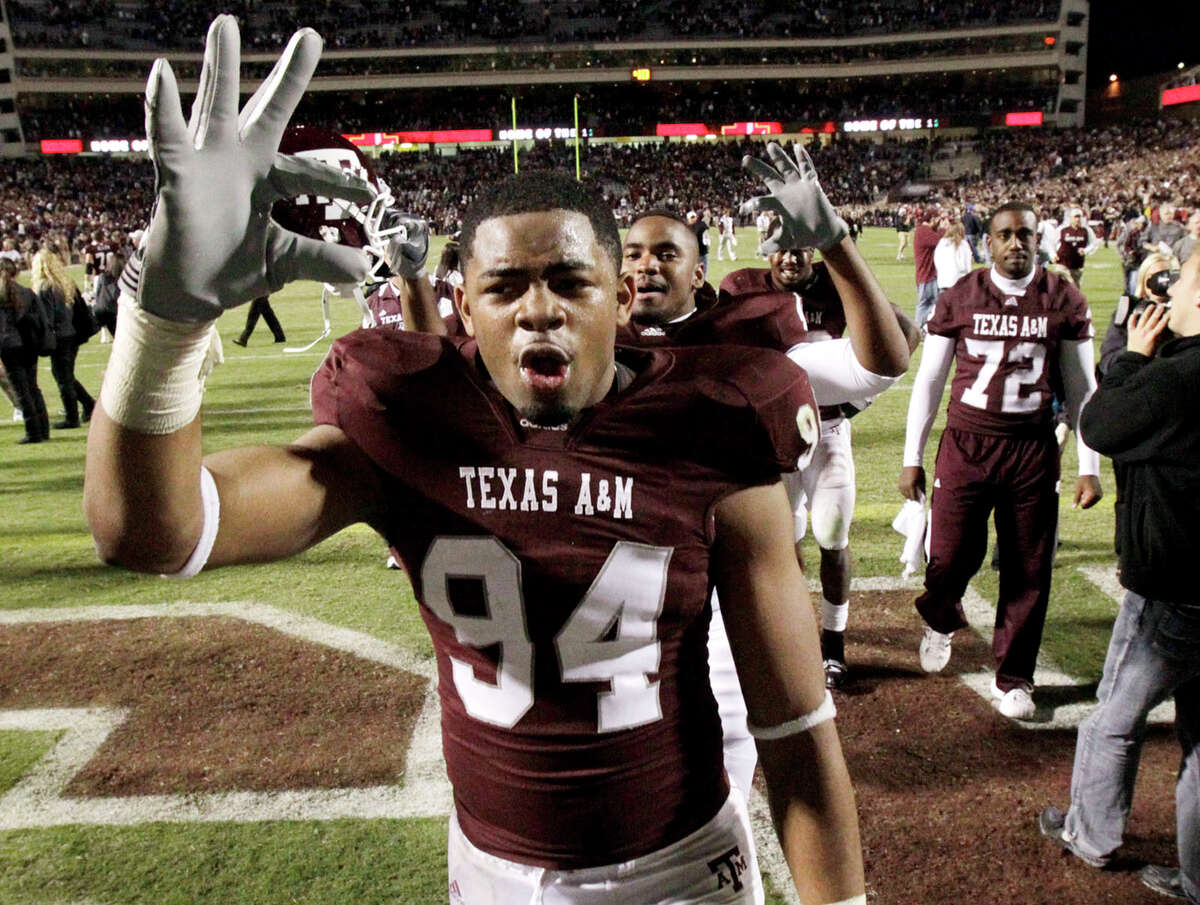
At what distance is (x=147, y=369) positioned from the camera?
4.42ft

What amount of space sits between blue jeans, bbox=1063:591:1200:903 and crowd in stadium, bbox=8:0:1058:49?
61473 millimetres

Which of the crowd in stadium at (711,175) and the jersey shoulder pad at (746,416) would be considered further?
the crowd in stadium at (711,175)

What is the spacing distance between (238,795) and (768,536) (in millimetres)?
2863

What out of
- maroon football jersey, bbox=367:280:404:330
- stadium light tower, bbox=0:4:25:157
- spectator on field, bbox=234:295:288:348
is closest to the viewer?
maroon football jersey, bbox=367:280:404:330

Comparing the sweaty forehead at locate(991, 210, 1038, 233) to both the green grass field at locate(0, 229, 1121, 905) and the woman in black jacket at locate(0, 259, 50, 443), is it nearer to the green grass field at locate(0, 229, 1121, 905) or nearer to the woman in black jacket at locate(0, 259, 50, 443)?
the green grass field at locate(0, 229, 1121, 905)

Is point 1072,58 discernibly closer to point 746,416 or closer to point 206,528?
point 746,416

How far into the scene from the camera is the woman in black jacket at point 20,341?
30.5 ft

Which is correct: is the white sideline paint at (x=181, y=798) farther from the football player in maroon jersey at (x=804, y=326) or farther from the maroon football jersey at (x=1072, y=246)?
the maroon football jersey at (x=1072, y=246)

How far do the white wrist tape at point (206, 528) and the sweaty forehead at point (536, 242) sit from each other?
58 centimetres

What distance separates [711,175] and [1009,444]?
5360 cm

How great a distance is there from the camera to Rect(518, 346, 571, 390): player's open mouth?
65.7 inches

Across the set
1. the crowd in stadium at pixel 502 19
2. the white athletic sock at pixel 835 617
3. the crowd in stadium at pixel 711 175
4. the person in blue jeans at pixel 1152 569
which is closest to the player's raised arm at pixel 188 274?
the person in blue jeans at pixel 1152 569

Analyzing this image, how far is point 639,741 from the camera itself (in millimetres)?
1775

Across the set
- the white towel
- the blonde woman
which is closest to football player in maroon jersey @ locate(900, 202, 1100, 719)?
the white towel
